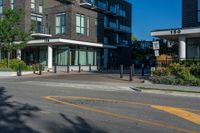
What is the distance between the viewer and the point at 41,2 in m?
49.6

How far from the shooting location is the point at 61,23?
47.0 m

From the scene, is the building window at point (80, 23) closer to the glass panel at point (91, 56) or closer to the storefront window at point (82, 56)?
the storefront window at point (82, 56)

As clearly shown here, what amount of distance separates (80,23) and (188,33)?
21.8 m

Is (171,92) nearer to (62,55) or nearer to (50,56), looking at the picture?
(50,56)

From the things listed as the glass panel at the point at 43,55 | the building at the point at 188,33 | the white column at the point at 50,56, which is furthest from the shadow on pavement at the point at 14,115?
the glass panel at the point at 43,55

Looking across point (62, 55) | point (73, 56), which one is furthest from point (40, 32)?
point (73, 56)

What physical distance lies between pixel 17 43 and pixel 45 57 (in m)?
8.44

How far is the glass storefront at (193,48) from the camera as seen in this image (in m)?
31.2

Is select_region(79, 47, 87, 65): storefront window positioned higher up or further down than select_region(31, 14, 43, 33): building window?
further down

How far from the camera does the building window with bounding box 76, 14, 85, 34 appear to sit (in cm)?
4722

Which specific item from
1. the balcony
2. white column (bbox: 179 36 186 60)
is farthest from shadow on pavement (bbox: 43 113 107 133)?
the balcony

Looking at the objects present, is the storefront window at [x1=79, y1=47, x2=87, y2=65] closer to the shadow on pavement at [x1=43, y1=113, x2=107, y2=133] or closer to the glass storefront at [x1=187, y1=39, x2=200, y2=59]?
the glass storefront at [x1=187, y1=39, x2=200, y2=59]

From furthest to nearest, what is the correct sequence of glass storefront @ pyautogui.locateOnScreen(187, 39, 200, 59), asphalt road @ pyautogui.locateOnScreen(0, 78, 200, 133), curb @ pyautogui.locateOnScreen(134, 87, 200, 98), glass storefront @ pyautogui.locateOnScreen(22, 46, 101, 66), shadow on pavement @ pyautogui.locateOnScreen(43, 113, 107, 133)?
glass storefront @ pyautogui.locateOnScreen(22, 46, 101, 66), glass storefront @ pyautogui.locateOnScreen(187, 39, 200, 59), curb @ pyautogui.locateOnScreen(134, 87, 200, 98), asphalt road @ pyautogui.locateOnScreen(0, 78, 200, 133), shadow on pavement @ pyautogui.locateOnScreen(43, 113, 107, 133)

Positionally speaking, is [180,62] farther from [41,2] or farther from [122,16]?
[122,16]
